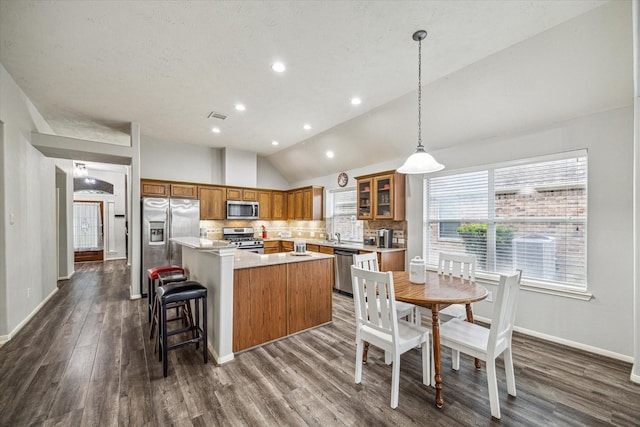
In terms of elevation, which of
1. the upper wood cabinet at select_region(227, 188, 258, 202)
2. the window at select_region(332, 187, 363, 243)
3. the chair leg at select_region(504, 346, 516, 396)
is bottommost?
the chair leg at select_region(504, 346, 516, 396)

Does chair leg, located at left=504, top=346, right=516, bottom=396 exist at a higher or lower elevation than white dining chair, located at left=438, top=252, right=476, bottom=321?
lower

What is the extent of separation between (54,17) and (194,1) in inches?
48.8

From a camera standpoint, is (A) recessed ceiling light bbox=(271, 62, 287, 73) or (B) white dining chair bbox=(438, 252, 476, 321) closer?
(B) white dining chair bbox=(438, 252, 476, 321)

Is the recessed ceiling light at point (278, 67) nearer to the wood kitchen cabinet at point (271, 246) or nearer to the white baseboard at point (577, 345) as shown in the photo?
the white baseboard at point (577, 345)

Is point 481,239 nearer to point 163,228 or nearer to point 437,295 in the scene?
point 437,295

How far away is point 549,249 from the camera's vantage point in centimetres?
324

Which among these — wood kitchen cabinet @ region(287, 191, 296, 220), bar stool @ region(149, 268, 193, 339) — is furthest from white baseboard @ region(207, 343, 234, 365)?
wood kitchen cabinet @ region(287, 191, 296, 220)

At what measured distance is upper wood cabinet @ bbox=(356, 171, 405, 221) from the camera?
4.71 metres

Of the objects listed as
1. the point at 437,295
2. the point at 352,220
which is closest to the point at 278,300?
the point at 437,295

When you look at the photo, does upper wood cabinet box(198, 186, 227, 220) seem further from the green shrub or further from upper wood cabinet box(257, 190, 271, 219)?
the green shrub

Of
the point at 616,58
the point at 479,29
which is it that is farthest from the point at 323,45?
the point at 616,58

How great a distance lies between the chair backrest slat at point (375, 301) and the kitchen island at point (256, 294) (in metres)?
1.11

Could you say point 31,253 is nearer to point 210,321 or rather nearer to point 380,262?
point 210,321

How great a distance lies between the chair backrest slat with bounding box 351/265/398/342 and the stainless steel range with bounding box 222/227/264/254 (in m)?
4.37
